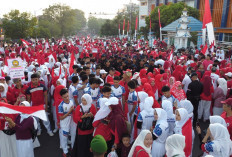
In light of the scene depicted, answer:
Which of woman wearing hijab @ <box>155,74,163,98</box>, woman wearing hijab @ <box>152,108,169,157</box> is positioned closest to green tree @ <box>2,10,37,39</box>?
woman wearing hijab @ <box>155,74,163,98</box>

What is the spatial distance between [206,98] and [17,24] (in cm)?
2181

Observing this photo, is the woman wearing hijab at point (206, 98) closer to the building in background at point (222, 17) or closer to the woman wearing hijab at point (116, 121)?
the woman wearing hijab at point (116, 121)

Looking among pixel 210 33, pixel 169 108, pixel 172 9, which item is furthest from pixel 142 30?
pixel 169 108

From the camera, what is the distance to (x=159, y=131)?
3.68 m

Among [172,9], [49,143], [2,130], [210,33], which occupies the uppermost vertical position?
[172,9]

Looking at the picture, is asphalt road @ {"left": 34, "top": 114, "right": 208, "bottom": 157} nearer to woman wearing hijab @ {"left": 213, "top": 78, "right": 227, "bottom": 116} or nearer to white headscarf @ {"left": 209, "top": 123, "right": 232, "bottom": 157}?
woman wearing hijab @ {"left": 213, "top": 78, "right": 227, "bottom": 116}

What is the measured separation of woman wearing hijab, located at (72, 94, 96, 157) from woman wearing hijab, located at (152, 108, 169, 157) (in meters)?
1.25

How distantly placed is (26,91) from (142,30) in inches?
1147

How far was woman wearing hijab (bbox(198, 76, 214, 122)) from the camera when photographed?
21.7 ft

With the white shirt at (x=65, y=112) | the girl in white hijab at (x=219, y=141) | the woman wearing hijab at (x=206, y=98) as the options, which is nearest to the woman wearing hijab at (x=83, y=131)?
the white shirt at (x=65, y=112)

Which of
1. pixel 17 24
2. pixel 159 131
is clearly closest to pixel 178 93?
pixel 159 131

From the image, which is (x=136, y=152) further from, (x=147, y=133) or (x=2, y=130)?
(x=2, y=130)

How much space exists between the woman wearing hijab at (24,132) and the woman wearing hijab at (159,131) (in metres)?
A: 2.29

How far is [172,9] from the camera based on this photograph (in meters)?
29.5
